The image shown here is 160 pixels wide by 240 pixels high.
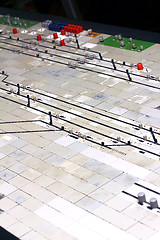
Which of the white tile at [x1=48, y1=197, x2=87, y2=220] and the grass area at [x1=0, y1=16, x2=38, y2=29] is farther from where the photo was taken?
the grass area at [x1=0, y1=16, x2=38, y2=29]

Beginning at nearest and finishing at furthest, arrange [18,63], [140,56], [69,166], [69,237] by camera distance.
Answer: [69,237] → [69,166] → [140,56] → [18,63]

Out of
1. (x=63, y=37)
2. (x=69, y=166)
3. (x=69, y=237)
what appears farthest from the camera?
Result: (x=63, y=37)

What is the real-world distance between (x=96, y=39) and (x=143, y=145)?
1434 cm

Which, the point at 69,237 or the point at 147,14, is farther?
the point at 147,14

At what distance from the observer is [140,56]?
36281mm

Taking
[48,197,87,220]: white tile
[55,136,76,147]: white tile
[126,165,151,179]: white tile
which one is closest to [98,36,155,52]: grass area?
[55,136,76,147]: white tile

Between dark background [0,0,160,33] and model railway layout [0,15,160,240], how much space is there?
3.61 metres

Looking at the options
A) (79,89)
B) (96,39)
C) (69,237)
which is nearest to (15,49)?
(96,39)

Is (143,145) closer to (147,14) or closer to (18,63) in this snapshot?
(18,63)

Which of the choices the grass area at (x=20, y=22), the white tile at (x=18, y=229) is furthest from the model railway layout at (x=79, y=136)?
the grass area at (x=20, y=22)

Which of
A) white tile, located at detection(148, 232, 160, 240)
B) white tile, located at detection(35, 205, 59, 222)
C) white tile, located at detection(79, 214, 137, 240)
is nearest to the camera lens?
white tile, located at detection(148, 232, 160, 240)

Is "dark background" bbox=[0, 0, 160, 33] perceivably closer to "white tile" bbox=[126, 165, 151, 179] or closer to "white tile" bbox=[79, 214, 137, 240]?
"white tile" bbox=[126, 165, 151, 179]

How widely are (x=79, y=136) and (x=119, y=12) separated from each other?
17.5 meters

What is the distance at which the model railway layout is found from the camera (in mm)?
23406
